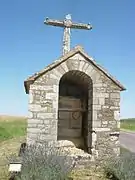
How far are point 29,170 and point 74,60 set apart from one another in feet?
11.9

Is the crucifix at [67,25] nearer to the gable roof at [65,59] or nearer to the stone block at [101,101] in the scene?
the gable roof at [65,59]

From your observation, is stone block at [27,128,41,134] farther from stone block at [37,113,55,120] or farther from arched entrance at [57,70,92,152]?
arched entrance at [57,70,92,152]

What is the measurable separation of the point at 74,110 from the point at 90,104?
0.97 meters

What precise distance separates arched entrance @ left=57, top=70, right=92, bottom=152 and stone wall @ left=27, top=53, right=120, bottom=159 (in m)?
0.62

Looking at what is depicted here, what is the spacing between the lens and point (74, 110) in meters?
10.4

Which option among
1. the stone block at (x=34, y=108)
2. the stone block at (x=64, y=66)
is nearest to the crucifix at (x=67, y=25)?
the stone block at (x=64, y=66)

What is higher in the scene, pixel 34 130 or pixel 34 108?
pixel 34 108

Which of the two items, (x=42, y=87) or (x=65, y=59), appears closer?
(x=42, y=87)

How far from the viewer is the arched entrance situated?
10.2 m

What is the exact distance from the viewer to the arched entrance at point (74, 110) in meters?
→ 10.2

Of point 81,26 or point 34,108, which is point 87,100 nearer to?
point 34,108

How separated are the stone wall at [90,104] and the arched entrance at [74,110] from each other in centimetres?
62

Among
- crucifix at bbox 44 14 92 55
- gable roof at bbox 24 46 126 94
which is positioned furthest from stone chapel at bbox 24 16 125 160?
crucifix at bbox 44 14 92 55

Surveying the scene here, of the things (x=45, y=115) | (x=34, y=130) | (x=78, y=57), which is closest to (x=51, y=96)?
(x=45, y=115)
